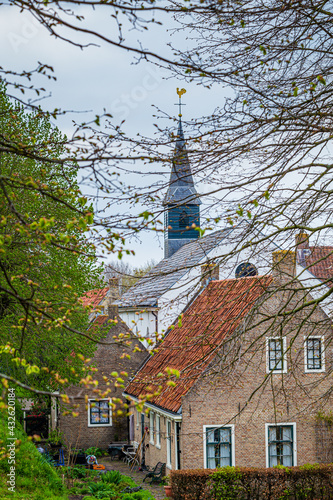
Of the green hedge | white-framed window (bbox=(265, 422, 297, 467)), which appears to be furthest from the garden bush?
white-framed window (bbox=(265, 422, 297, 467))

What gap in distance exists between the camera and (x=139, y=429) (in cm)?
2442

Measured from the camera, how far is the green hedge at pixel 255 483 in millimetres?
15961

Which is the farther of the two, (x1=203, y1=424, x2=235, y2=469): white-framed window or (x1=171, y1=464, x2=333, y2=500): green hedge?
(x1=203, y1=424, x2=235, y2=469): white-framed window

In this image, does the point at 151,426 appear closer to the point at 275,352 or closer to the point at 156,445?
the point at 156,445

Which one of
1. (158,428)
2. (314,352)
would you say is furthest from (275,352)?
(158,428)

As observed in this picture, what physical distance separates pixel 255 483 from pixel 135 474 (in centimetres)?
685

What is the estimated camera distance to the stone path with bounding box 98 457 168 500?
733 inches

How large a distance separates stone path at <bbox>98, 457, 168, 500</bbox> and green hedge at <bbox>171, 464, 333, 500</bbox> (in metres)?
2.14

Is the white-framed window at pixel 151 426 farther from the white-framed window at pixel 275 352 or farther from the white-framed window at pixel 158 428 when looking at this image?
the white-framed window at pixel 275 352

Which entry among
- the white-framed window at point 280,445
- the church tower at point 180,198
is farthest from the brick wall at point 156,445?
the church tower at point 180,198

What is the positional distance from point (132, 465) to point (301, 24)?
1879cm

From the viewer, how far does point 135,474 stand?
71.6ft

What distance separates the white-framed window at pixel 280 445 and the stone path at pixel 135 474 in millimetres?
3470

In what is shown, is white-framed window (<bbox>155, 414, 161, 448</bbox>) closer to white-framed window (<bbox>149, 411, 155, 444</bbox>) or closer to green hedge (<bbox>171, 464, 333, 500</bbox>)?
white-framed window (<bbox>149, 411, 155, 444</bbox>)
